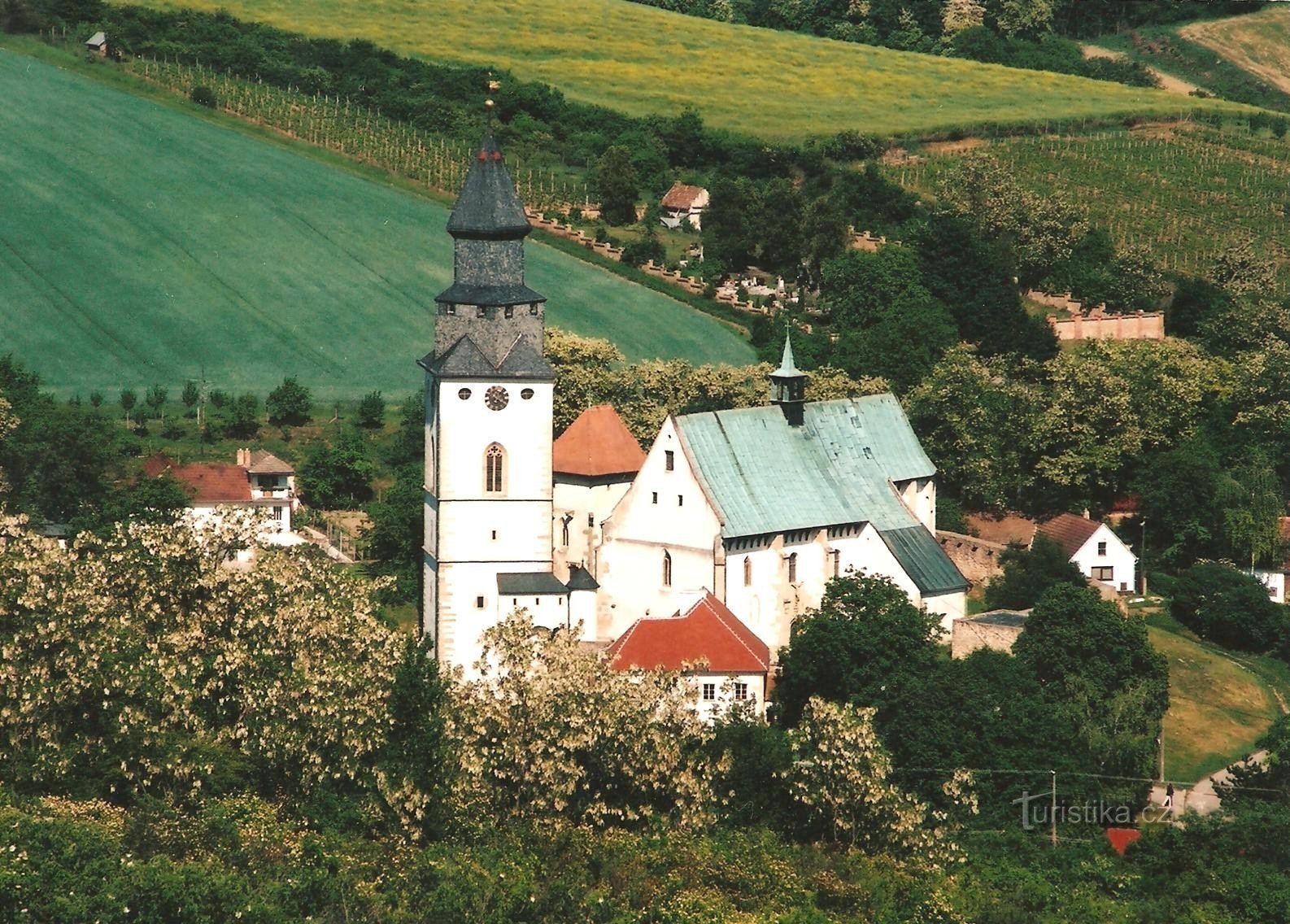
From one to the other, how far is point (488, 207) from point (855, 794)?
2787 centimetres

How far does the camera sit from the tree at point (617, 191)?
147 metres

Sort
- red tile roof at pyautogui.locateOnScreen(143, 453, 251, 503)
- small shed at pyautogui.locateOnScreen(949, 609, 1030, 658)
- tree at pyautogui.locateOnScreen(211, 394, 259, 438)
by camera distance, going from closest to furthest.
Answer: small shed at pyautogui.locateOnScreen(949, 609, 1030, 658), red tile roof at pyautogui.locateOnScreen(143, 453, 251, 503), tree at pyautogui.locateOnScreen(211, 394, 259, 438)

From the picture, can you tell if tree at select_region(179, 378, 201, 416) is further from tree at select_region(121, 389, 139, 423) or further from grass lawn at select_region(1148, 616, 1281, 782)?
grass lawn at select_region(1148, 616, 1281, 782)

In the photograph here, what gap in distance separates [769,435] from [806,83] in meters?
93.9

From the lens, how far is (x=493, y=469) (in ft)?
302

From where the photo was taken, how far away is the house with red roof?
86562mm

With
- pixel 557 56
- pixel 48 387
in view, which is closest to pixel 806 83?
pixel 557 56

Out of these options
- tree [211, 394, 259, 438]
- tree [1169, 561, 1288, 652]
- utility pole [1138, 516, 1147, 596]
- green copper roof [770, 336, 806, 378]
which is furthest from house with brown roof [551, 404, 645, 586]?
tree [211, 394, 259, 438]

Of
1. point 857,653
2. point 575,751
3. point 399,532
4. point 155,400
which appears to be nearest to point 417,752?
point 575,751

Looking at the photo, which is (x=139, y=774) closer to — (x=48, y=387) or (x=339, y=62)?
(x=48, y=387)

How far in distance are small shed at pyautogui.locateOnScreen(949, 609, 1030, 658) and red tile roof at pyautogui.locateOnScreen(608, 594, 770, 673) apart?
23.5 feet

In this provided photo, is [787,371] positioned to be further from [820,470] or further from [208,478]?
[208,478]

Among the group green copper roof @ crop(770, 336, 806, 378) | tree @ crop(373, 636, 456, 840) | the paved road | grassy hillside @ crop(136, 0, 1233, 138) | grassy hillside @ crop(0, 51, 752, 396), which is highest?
grassy hillside @ crop(136, 0, 1233, 138)

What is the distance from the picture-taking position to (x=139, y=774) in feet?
238
